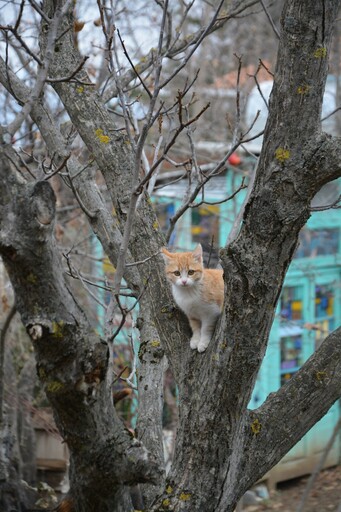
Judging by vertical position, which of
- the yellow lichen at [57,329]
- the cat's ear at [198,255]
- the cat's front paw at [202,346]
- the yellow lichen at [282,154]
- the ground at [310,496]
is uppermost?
the cat's ear at [198,255]

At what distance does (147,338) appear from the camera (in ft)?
10.4

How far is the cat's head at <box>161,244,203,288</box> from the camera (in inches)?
135

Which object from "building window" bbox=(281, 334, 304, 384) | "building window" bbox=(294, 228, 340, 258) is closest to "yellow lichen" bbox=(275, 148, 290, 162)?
"building window" bbox=(294, 228, 340, 258)

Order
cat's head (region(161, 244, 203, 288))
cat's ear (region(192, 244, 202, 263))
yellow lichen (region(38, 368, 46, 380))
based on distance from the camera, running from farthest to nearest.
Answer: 1. cat's ear (region(192, 244, 202, 263))
2. cat's head (region(161, 244, 203, 288))
3. yellow lichen (region(38, 368, 46, 380))

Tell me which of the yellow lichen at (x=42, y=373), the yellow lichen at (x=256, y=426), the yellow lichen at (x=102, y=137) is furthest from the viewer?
the yellow lichen at (x=102, y=137)

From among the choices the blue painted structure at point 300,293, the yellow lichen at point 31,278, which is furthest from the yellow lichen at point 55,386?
the blue painted structure at point 300,293

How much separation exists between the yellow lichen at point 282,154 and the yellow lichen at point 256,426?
971 millimetres

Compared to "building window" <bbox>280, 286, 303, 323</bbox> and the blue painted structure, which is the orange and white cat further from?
A: "building window" <bbox>280, 286, 303, 323</bbox>

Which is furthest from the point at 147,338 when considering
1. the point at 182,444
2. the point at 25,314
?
the point at 25,314

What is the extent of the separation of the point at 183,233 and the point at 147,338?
477 cm

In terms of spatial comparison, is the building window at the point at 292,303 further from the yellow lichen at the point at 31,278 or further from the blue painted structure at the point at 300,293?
the yellow lichen at the point at 31,278

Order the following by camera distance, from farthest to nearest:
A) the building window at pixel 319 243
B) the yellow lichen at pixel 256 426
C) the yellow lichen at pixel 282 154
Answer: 1. the building window at pixel 319 243
2. the yellow lichen at pixel 256 426
3. the yellow lichen at pixel 282 154

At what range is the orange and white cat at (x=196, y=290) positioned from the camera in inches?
119

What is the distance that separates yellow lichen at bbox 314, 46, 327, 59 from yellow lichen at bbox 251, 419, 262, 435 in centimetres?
130
